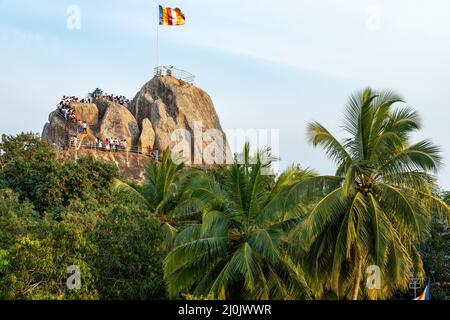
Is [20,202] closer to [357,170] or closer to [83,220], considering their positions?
[83,220]

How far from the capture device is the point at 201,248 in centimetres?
2011

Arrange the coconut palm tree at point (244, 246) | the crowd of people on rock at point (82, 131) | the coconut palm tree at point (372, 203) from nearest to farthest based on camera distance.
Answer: the coconut palm tree at point (372, 203) → the coconut palm tree at point (244, 246) → the crowd of people on rock at point (82, 131)

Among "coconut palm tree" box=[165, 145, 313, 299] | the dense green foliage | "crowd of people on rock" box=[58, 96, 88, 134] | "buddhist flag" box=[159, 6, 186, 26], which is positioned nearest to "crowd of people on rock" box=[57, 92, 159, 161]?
"crowd of people on rock" box=[58, 96, 88, 134]

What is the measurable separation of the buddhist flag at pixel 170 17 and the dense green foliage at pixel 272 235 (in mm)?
26103

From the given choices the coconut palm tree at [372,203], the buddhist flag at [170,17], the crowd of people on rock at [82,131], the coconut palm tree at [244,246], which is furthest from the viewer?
the buddhist flag at [170,17]

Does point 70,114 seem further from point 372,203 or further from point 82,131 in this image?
point 372,203

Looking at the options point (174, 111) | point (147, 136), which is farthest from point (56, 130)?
point (174, 111)

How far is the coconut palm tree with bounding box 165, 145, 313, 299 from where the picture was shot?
63.9 ft

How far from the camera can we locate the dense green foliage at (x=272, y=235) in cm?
1816

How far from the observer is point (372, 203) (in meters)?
18.2

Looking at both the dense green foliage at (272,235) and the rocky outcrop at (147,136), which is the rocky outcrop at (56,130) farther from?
the dense green foliage at (272,235)

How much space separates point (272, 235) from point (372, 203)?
317cm

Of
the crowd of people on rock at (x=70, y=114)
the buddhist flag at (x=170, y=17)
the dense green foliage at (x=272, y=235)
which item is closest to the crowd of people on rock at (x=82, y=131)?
the crowd of people on rock at (x=70, y=114)
